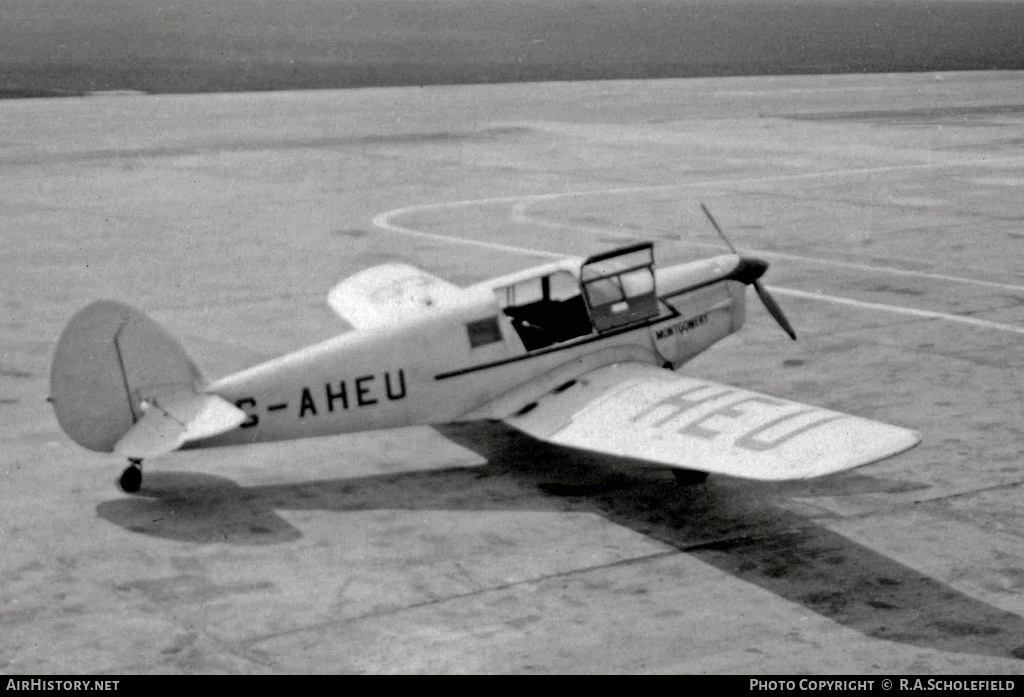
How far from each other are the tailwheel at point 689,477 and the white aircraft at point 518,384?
3 centimetres

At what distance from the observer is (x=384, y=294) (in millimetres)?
18547

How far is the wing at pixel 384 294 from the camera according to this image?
17719 millimetres

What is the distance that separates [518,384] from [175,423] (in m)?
3.71

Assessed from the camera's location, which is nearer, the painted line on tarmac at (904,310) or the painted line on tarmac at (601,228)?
the painted line on tarmac at (904,310)

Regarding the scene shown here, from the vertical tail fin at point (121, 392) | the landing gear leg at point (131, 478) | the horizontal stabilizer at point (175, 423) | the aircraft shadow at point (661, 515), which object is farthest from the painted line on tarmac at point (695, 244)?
the landing gear leg at point (131, 478)

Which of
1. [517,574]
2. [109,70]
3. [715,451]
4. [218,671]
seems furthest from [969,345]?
[109,70]

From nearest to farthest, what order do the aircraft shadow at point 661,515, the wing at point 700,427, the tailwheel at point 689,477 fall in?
1. the aircraft shadow at point 661,515
2. the wing at point 700,427
3. the tailwheel at point 689,477

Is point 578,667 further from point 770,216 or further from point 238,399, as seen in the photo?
point 770,216

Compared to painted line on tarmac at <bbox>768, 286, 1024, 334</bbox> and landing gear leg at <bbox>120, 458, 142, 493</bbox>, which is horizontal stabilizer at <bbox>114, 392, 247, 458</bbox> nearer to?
landing gear leg at <bbox>120, 458, 142, 493</bbox>

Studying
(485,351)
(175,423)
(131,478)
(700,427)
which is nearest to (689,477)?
(700,427)

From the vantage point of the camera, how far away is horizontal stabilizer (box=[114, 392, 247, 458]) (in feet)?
43.6

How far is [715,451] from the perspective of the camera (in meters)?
12.8

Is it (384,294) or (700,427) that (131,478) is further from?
(700,427)

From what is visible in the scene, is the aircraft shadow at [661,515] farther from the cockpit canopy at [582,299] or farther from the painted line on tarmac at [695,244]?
the painted line on tarmac at [695,244]
